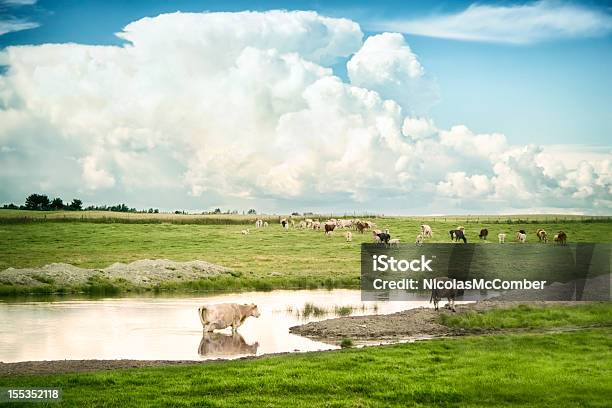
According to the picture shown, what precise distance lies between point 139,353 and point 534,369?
12.8 metres

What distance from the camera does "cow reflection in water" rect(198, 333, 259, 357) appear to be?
78.7 ft

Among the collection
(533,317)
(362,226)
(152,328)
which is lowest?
(152,328)

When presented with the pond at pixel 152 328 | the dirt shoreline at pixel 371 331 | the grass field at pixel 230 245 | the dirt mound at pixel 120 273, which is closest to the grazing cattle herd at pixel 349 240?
the pond at pixel 152 328

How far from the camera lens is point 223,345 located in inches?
1004

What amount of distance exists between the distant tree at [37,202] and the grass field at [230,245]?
41855 millimetres

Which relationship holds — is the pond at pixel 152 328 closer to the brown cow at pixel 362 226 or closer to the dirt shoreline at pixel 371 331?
the dirt shoreline at pixel 371 331

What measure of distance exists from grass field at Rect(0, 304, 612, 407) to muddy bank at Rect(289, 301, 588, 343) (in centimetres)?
573

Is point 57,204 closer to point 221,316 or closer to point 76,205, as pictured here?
point 76,205

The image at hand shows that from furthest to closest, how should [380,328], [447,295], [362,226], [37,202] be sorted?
[37,202], [362,226], [447,295], [380,328]

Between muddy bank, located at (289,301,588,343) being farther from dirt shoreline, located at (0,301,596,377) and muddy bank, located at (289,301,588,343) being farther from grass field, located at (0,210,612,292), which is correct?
grass field, located at (0,210,612,292)

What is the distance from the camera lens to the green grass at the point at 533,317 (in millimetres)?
28938

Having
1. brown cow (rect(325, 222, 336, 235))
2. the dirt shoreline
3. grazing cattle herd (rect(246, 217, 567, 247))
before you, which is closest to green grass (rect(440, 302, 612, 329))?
the dirt shoreline

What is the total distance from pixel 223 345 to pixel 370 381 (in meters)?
9.39

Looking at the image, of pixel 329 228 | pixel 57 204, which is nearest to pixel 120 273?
pixel 329 228
